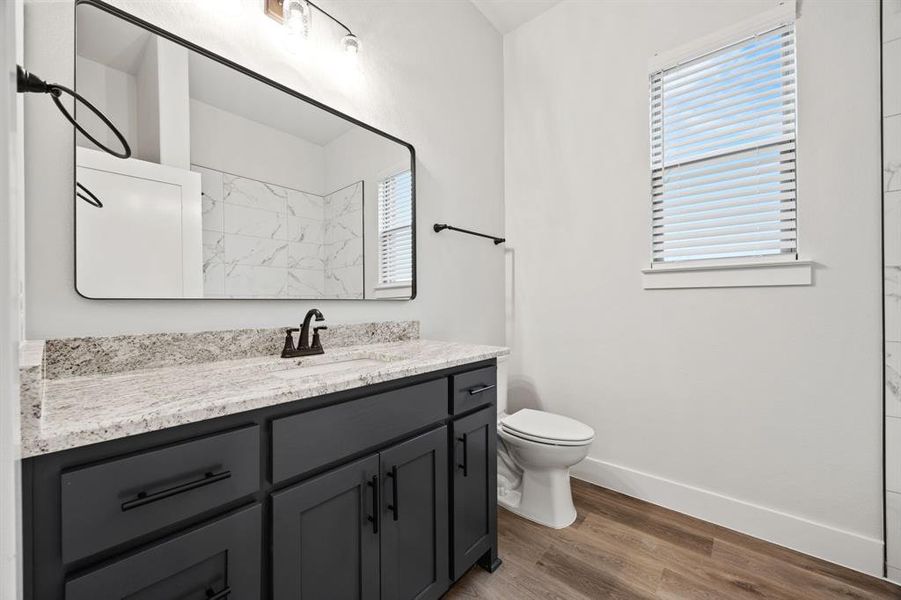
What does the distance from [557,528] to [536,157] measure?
7.06ft

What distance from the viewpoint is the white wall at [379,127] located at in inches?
40.2

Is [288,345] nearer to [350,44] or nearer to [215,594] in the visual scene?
[215,594]

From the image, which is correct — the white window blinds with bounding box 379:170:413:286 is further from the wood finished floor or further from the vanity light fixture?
the wood finished floor

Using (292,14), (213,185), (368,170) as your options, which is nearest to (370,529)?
(213,185)

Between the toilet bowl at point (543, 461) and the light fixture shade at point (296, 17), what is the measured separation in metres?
1.94

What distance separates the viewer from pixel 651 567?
1.60 metres

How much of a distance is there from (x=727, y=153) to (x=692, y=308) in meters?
0.77

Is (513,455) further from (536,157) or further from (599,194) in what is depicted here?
(536,157)

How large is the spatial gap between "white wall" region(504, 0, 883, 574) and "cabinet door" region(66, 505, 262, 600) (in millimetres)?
1977

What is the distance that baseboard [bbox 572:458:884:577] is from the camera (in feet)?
5.19

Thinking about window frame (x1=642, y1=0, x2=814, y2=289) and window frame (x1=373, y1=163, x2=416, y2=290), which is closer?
window frame (x1=642, y1=0, x2=814, y2=289)

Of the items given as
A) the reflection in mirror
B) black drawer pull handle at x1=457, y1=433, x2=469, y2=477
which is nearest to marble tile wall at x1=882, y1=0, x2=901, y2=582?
black drawer pull handle at x1=457, y1=433, x2=469, y2=477

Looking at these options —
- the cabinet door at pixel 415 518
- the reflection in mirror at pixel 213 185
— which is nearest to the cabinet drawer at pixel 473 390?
the cabinet door at pixel 415 518

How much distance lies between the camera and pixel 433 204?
2156mm
